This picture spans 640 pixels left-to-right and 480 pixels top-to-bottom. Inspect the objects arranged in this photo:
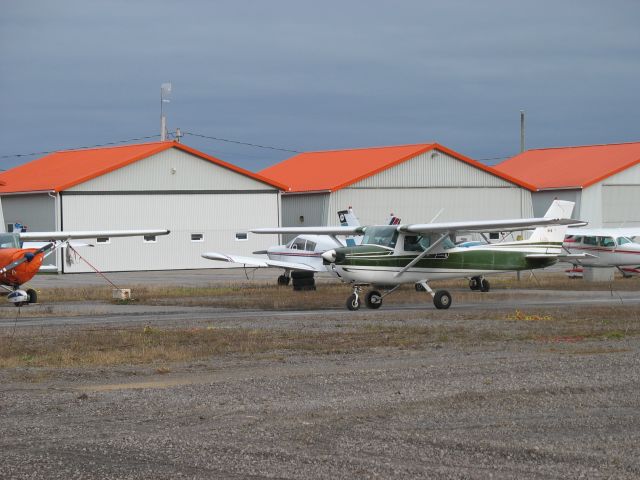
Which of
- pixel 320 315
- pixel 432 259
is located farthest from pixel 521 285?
pixel 320 315

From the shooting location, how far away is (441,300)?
83.1 ft

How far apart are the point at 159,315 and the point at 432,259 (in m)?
6.91

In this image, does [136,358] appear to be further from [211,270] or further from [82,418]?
[211,270]

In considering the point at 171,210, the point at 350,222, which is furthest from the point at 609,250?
the point at 171,210

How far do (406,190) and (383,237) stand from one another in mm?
33338

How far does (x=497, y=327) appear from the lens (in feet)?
65.2

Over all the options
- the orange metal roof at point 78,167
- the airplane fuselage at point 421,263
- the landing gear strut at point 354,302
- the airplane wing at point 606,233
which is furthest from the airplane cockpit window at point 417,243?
the orange metal roof at point 78,167

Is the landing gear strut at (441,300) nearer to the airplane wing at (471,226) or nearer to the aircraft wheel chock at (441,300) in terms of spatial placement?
the aircraft wheel chock at (441,300)

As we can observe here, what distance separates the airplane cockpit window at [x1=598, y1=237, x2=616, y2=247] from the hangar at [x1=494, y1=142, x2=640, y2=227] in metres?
22.8

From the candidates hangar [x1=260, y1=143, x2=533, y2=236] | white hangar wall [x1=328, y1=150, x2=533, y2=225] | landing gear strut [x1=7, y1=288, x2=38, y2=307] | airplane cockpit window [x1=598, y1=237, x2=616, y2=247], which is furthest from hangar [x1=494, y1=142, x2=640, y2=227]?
landing gear strut [x1=7, y1=288, x2=38, y2=307]

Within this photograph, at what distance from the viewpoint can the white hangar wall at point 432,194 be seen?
190 feet

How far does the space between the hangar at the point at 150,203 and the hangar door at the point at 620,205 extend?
21.3 metres

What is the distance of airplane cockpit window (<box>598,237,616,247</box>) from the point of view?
40125 millimetres

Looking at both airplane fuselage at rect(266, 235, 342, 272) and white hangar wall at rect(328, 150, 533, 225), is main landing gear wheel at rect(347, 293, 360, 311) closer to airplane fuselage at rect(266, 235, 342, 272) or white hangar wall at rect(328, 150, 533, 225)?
airplane fuselage at rect(266, 235, 342, 272)
